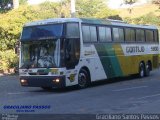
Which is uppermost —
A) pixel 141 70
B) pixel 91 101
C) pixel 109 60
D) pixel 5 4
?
pixel 5 4

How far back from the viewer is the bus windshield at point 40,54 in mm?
20172

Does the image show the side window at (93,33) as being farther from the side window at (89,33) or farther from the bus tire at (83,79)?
the bus tire at (83,79)

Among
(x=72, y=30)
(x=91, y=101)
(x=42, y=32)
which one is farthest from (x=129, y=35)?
(x=91, y=101)

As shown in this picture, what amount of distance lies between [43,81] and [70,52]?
66.6 inches

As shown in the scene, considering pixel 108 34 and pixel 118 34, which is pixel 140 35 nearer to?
pixel 118 34

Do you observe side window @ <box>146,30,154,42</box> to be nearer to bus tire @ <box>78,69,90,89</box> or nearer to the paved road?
bus tire @ <box>78,69,90,89</box>

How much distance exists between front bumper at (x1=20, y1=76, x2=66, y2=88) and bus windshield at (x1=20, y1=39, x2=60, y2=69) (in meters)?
0.48

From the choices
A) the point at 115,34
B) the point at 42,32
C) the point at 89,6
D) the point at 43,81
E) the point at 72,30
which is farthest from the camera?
the point at 89,6

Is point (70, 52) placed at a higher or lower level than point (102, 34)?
lower

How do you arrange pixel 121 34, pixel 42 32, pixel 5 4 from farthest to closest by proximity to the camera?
1. pixel 5 4
2. pixel 121 34
3. pixel 42 32

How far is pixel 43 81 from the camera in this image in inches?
797

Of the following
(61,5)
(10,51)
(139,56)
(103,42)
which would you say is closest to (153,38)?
(139,56)

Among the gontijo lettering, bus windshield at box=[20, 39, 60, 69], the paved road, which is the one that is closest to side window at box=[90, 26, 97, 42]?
bus windshield at box=[20, 39, 60, 69]

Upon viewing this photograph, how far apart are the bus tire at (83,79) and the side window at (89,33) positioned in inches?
58.8
